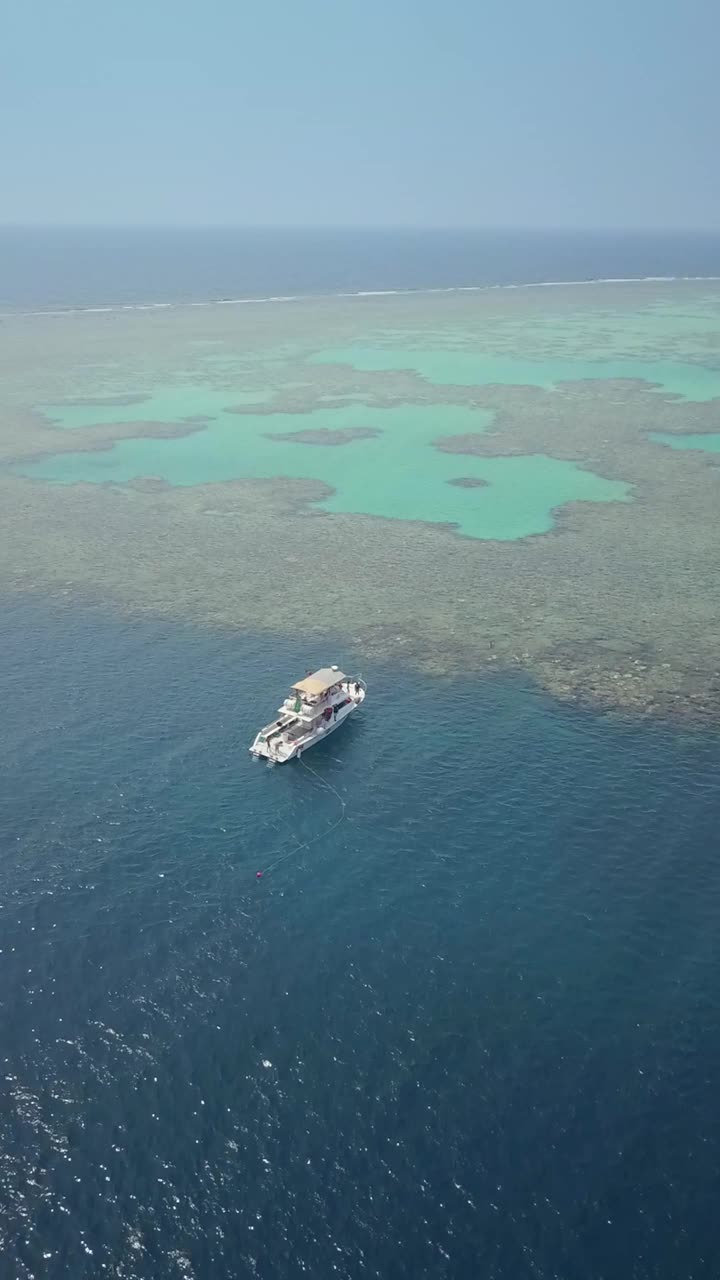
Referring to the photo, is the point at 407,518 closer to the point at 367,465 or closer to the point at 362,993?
the point at 367,465

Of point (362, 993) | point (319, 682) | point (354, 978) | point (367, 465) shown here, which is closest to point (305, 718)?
point (319, 682)

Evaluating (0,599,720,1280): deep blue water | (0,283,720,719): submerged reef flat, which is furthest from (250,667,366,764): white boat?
(0,283,720,719): submerged reef flat

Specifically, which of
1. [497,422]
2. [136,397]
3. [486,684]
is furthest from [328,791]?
[136,397]

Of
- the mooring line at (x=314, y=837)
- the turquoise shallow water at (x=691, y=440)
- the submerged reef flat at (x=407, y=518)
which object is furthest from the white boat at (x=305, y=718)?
the turquoise shallow water at (x=691, y=440)

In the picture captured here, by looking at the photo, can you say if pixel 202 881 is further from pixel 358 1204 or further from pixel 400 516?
pixel 400 516

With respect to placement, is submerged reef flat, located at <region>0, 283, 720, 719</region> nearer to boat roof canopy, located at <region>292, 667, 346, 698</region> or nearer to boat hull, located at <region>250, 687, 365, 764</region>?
boat roof canopy, located at <region>292, 667, 346, 698</region>
